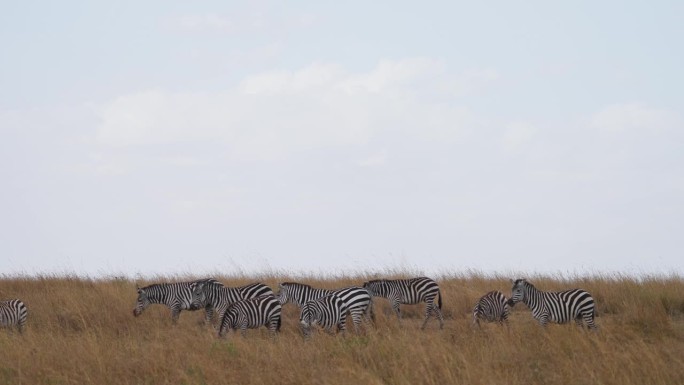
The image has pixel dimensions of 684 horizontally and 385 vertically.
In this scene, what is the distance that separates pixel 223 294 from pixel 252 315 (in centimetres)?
255

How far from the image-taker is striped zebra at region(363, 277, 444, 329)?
16078mm

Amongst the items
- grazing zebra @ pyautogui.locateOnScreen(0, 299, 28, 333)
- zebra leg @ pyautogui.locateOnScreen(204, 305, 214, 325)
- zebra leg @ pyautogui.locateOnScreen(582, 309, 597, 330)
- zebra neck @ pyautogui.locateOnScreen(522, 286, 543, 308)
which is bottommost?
zebra leg @ pyautogui.locateOnScreen(582, 309, 597, 330)

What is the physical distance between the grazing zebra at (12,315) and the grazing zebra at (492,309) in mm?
8298

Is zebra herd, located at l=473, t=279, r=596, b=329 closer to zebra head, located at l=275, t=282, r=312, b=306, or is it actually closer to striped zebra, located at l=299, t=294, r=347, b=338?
striped zebra, located at l=299, t=294, r=347, b=338

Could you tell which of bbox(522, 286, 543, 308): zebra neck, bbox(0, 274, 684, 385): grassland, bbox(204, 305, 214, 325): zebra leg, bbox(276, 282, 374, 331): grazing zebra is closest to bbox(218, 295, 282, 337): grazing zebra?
bbox(0, 274, 684, 385): grassland

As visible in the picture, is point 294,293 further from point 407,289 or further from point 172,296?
point 172,296

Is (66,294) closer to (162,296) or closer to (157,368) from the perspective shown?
(162,296)

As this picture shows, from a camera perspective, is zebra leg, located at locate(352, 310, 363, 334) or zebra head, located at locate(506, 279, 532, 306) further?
zebra head, located at locate(506, 279, 532, 306)

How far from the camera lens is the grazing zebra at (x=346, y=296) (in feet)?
47.7

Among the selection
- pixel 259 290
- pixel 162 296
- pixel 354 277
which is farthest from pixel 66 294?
pixel 354 277

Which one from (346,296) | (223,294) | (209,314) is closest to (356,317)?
(346,296)

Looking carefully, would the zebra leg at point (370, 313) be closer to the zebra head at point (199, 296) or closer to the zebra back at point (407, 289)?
the zebra back at point (407, 289)

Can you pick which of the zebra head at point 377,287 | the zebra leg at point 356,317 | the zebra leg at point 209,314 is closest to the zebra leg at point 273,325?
the zebra leg at point 356,317

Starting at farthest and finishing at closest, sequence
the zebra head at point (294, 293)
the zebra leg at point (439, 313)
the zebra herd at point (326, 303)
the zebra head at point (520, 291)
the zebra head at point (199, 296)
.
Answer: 1. the zebra head at point (199, 296)
2. the zebra head at point (294, 293)
3. the zebra leg at point (439, 313)
4. the zebra head at point (520, 291)
5. the zebra herd at point (326, 303)
